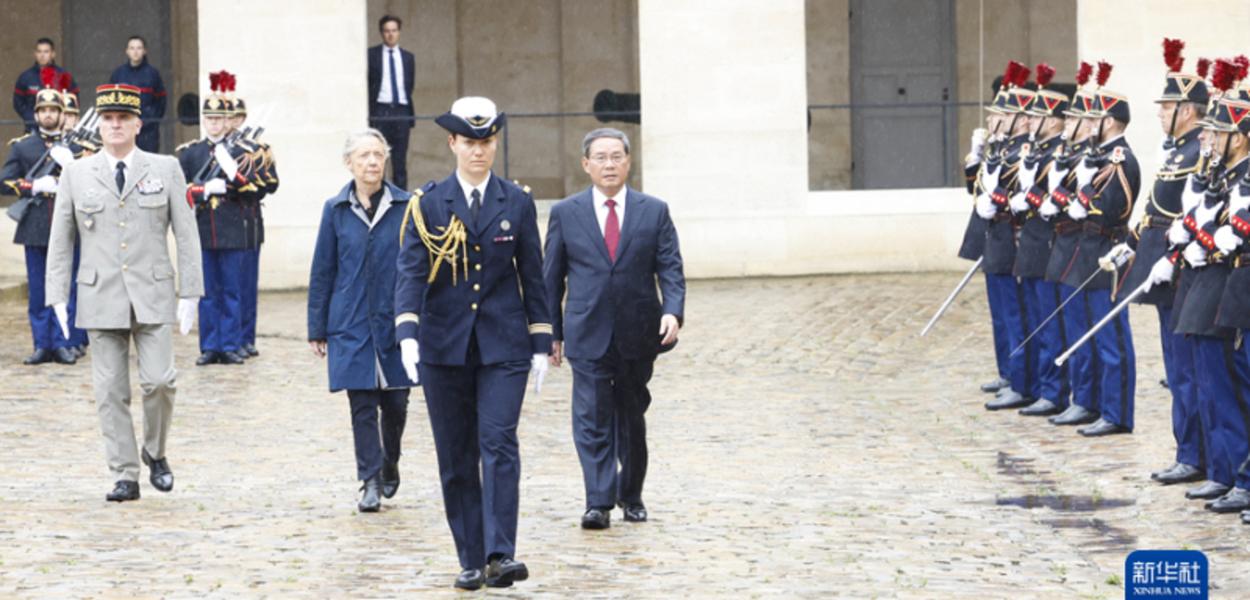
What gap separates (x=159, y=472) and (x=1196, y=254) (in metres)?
5.03

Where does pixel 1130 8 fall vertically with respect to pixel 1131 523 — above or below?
above

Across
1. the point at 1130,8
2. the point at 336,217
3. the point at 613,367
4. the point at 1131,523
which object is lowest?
the point at 1131,523

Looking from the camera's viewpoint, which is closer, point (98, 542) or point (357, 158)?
point (98, 542)

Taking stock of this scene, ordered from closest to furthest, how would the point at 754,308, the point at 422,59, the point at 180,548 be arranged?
the point at 180,548 → the point at 754,308 → the point at 422,59

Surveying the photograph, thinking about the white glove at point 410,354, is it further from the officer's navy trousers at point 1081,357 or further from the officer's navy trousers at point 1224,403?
the officer's navy trousers at point 1081,357

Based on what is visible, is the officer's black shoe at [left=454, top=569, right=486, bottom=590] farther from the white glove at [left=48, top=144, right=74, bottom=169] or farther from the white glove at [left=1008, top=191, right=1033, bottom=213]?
the white glove at [left=48, top=144, right=74, bottom=169]

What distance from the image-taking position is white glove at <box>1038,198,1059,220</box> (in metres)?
13.7

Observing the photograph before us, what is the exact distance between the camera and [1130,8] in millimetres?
22484

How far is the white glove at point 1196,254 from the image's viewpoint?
35.4 feet

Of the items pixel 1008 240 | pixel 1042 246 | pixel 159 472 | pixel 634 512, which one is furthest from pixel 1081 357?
pixel 159 472

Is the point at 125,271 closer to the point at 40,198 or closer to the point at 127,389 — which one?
the point at 127,389

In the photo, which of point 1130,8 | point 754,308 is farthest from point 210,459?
point 1130,8

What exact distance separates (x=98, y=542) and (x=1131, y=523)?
4523 mm

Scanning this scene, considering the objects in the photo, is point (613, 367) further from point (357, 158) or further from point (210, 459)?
point (210, 459)
